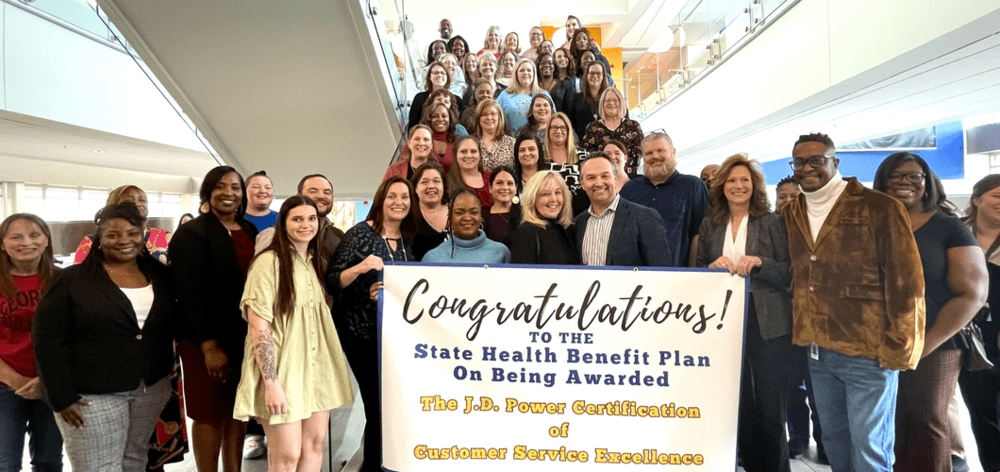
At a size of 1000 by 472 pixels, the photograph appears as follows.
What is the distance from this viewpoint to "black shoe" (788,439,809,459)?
3666mm

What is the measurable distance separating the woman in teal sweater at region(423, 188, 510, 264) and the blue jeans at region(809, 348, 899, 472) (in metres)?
1.67

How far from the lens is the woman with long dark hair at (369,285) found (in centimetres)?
297

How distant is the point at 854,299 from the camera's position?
2715 millimetres

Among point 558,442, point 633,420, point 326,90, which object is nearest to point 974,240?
point 633,420

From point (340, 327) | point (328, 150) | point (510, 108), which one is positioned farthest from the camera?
point (328, 150)

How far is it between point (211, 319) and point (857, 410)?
3214mm

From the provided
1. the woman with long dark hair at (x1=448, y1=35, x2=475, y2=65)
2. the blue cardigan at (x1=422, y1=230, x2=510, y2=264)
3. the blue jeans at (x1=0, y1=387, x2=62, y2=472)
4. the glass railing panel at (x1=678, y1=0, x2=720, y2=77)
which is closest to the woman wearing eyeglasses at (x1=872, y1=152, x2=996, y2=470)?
the blue cardigan at (x1=422, y1=230, x2=510, y2=264)

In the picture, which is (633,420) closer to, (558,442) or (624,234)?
(558,442)

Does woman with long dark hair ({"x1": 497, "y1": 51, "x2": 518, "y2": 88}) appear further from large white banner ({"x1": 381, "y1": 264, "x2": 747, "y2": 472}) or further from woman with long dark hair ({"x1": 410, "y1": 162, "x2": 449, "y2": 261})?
large white banner ({"x1": 381, "y1": 264, "x2": 747, "y2": 472})

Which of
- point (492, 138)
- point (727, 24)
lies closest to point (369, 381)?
point (492, 138)

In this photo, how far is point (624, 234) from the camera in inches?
115

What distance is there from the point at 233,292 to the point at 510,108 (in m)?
3.35

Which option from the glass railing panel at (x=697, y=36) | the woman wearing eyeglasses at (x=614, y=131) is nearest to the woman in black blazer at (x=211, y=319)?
the woman wearing eyeglasses at (x=614, y=131)

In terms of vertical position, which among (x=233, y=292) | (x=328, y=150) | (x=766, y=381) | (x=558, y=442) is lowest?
(x=558, y=442)
